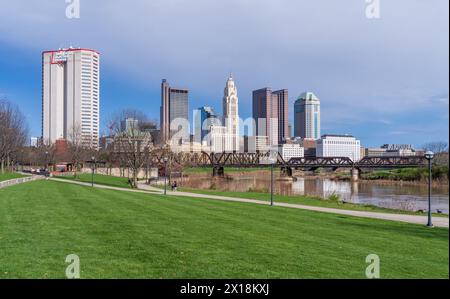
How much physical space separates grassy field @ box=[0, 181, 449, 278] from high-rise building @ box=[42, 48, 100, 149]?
359 feet

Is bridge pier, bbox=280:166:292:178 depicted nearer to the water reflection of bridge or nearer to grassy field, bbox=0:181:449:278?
the water reflection of bridge

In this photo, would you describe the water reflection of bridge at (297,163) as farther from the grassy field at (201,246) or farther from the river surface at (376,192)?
the grassy field at (201,246)

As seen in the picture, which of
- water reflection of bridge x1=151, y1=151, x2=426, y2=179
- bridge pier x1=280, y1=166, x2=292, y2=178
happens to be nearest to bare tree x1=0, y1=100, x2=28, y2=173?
water reflection of bridge x1=151, y1=151, x2=426, y2=179

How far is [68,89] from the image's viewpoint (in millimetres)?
121125

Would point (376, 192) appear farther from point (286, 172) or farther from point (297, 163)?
point (297, 163)

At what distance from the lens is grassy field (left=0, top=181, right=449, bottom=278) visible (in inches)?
295

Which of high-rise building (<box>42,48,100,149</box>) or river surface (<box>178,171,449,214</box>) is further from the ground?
high-rise building (<box>42,48,100,149</box>)

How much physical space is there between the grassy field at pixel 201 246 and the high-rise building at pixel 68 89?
359 feet

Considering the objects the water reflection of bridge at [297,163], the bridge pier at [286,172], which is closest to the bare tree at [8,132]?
the water reflection of bridge at [297,163]

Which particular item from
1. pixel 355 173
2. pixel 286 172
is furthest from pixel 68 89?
pixel 355 173

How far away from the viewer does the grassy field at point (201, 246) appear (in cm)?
749
